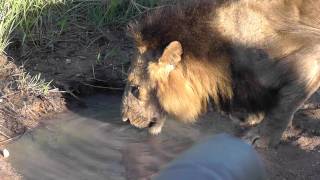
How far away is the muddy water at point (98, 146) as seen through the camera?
4664mm

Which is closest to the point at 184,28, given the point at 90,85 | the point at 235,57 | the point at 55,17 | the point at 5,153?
the point at 235,57

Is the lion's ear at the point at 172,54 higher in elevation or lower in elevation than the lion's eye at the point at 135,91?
higher

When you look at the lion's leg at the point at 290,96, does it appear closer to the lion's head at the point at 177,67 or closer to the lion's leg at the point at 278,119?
the lion's leg at the point at 278,119

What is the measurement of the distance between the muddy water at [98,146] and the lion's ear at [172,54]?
76 centimetres

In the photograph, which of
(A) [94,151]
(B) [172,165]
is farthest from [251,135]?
(B) [172,165]

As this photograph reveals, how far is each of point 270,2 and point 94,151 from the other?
177 cm

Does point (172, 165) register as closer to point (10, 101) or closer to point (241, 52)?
point (241, 52)

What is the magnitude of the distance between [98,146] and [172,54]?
103 cm

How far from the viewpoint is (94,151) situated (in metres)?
4.97

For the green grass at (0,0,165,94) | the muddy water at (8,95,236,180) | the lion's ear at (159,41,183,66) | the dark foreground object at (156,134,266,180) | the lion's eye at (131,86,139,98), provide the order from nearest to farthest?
the dark foreground object at (156,134,266,180) < the lion's ear at (159,41,183,66) < the muddy water at (8,95,236,180) < the lion's eye at (131,86,139,98) < the green grass at (0,0,165,94)

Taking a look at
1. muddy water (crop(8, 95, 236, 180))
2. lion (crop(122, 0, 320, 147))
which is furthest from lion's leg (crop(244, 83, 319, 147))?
muddy water (crop(8, 95, 236, 180))

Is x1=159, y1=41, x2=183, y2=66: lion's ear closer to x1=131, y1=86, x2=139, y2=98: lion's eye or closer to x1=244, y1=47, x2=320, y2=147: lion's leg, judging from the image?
x1=131, y1=86, x2=139, y2=98: lion's eye

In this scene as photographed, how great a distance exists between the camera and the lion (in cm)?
459

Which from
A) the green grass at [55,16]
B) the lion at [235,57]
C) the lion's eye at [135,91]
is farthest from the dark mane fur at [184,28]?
the green grass at [55,16]
